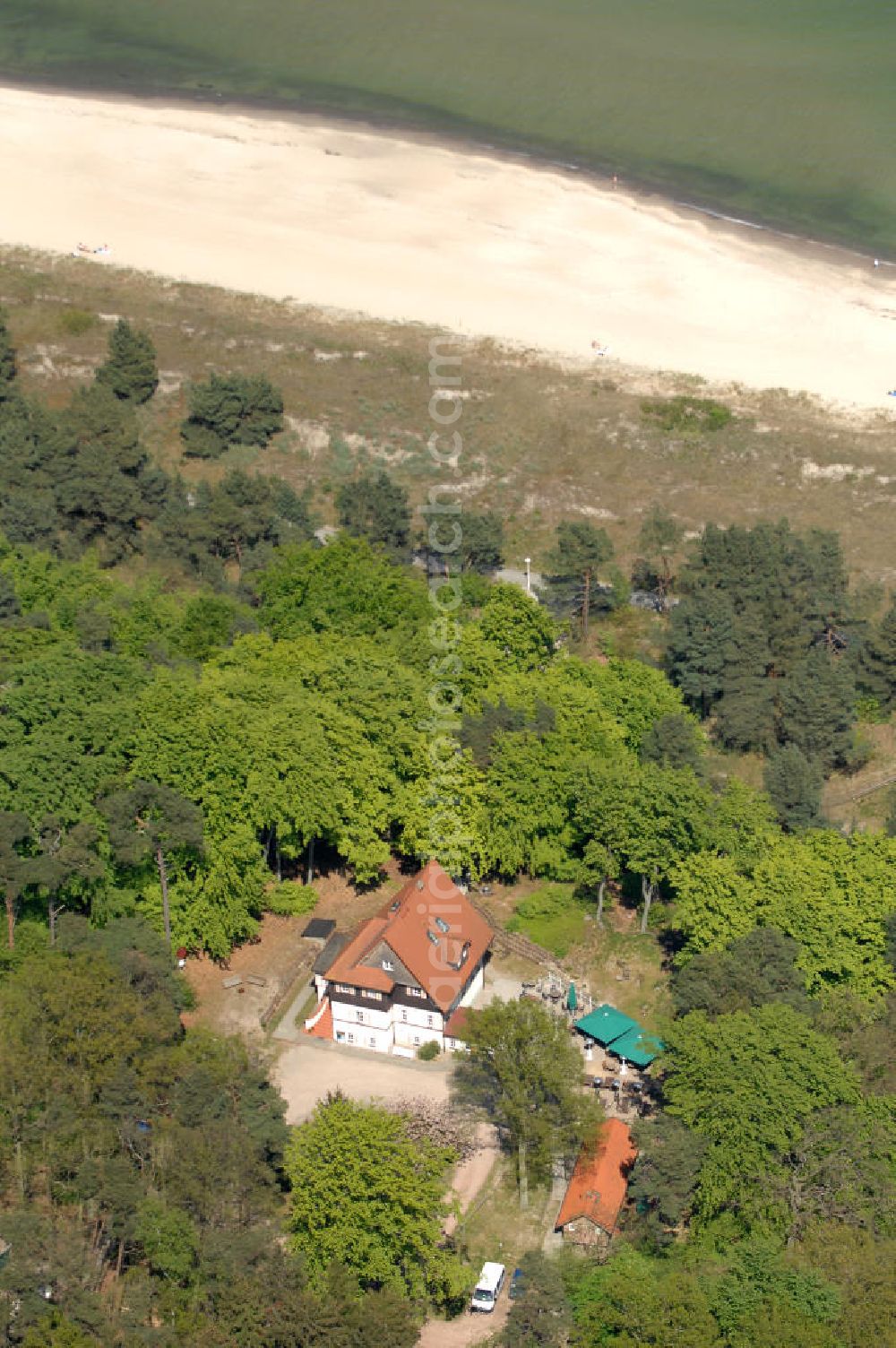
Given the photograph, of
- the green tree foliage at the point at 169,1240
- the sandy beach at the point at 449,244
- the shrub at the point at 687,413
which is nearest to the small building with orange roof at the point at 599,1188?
the green tree foliage at the point at 169,1240

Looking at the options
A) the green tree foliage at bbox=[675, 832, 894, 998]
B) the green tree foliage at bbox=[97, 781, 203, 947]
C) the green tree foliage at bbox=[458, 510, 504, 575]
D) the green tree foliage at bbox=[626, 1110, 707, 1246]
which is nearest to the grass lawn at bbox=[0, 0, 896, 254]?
the green tree foliage at bbox=[458, 510, 504, 575]

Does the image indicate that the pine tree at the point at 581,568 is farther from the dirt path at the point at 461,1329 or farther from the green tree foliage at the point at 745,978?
the dirt path at the point at 461,1329

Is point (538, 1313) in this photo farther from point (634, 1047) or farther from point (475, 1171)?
point (634, 1047)

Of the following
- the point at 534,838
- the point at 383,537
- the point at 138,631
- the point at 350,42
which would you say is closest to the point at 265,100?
the point at 350,42

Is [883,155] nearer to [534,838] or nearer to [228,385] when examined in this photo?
[228,385]

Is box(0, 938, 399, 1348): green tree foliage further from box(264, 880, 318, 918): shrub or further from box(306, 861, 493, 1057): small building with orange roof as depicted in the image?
box(264, 880, 318, 918): shrub

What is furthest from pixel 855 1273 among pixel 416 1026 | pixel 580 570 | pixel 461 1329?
pixel 580 570
